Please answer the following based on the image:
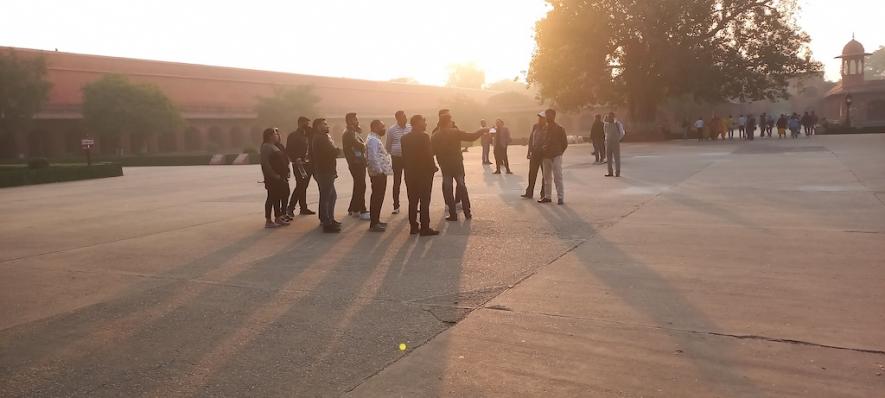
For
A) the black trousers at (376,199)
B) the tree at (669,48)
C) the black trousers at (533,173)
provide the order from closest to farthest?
the black trousers at (376,199)
the black trousers at (533,173)
the tree at (669,48)

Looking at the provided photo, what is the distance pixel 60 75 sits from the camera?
5153cm

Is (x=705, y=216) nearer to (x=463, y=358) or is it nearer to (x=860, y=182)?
(x=860, y=182)

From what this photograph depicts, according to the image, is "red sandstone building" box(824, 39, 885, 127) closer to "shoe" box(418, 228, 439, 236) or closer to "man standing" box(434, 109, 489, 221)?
"man standing" box(434, 109, 489, 221)

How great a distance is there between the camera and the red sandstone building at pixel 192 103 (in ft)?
166

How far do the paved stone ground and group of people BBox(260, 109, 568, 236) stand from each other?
0.39 meters

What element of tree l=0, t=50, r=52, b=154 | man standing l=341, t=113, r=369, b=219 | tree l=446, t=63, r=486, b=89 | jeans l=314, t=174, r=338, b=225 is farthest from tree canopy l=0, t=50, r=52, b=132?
tree l=446, t=63, r=486, b=89

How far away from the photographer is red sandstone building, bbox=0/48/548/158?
166 ft

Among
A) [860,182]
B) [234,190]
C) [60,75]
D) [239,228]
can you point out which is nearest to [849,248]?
[860,182]

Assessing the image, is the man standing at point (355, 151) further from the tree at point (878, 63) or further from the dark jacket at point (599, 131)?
the tree at point (878, 63)

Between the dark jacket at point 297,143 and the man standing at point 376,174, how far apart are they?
1.67 metres

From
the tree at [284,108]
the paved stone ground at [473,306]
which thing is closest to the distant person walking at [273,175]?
the paved stone ground at [473,306]

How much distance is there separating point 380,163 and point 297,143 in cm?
198

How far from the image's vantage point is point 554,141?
9961 millimetres

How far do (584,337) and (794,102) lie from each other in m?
102
